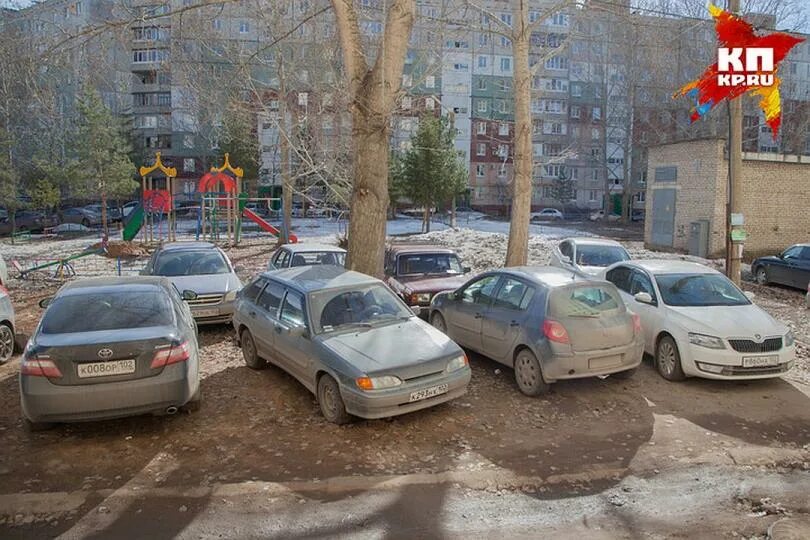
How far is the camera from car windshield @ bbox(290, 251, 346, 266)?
12.5m

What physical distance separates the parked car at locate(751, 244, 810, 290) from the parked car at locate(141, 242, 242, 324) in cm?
1426

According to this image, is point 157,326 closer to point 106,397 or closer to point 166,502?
point 106,397

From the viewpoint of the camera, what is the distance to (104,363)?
542 cm

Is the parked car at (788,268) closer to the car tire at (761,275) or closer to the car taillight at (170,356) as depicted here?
the car tire at (761,275)

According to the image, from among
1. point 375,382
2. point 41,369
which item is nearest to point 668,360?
point 375,382

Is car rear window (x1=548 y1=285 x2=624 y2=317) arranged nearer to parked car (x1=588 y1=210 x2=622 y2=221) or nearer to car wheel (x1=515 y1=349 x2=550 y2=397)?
car wheel (x1=515 y1=349 x2=550 y2=397)

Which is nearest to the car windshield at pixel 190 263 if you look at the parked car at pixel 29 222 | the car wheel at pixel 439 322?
the car wheel at pixel 439 322

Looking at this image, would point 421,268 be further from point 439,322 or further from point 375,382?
point 375,382

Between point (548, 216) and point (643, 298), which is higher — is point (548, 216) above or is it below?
above

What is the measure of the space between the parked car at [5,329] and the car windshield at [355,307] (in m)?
4.83

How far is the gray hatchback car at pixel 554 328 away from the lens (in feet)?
22.4

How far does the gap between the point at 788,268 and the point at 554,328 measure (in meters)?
12.7

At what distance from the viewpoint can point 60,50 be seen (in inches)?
353

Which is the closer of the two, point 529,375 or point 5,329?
point 529,375
